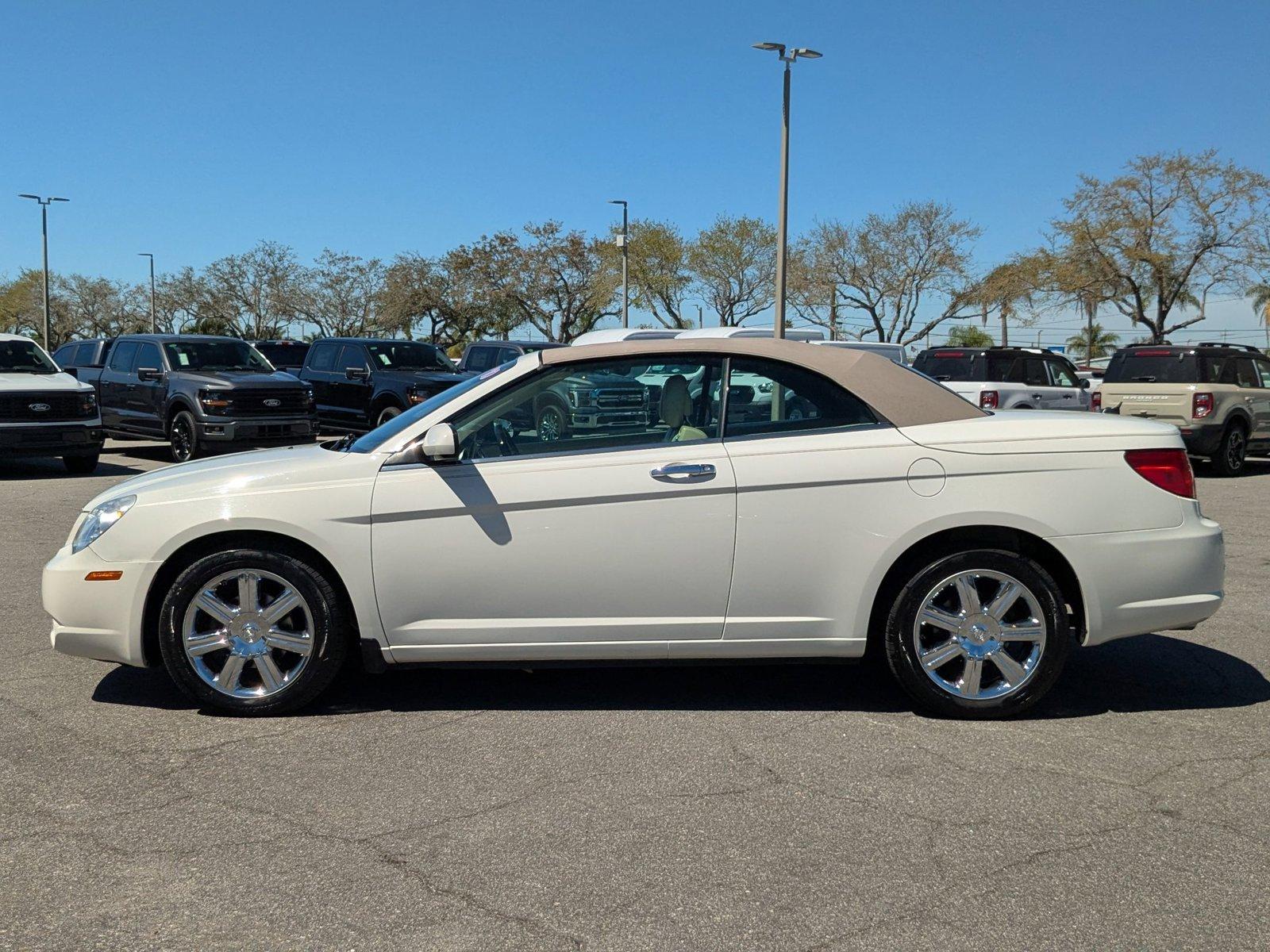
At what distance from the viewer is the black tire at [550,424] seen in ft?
16.1

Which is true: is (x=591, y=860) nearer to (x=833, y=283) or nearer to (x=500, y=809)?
(x=500, y=809)

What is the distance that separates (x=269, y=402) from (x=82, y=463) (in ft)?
8.63

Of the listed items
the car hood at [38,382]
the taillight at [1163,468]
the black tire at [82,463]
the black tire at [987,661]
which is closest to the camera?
the black tire at [987,661]

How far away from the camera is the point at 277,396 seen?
56.5 ft

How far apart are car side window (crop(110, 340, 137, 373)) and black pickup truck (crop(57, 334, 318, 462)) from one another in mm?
12

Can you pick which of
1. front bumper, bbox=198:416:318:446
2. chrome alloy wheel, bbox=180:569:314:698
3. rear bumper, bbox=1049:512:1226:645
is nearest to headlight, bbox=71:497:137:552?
chrome alloy wheel, bbox=180:569:314:698

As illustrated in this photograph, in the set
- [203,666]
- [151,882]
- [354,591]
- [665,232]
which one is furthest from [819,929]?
[665,232]

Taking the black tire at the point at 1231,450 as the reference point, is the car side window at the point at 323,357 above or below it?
above

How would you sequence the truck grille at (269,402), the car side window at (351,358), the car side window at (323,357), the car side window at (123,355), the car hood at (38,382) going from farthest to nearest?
the car side window at (323,357), the car side window at (351,358), the car side window at (123,355), the truck grille at (269,402), the car hood at (38,382)

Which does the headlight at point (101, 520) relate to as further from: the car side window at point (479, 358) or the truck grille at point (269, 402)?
the car side window at point (479, 358)

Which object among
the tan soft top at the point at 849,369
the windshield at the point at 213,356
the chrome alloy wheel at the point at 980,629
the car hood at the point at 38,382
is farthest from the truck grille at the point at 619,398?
the windshield at the point at 213,356

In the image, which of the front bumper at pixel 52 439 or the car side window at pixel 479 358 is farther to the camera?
the car side window at pixel 479 358

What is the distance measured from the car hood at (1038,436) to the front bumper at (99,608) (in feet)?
10.4

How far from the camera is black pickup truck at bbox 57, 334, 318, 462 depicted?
1678 centimetres
